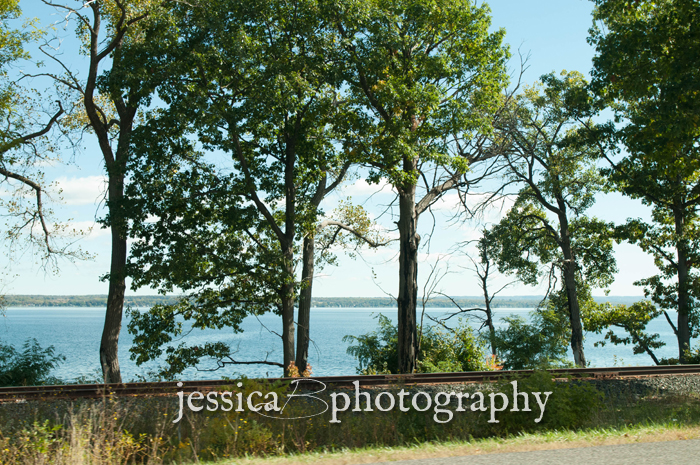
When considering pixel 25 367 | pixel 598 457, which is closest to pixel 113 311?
pixel 25 367

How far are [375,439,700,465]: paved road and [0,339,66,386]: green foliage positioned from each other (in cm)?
1158

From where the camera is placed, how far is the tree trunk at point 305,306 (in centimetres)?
1709

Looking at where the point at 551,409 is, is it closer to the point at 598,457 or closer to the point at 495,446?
the point at 495,446

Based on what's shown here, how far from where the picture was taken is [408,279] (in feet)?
50.2

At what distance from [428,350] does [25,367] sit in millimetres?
11471

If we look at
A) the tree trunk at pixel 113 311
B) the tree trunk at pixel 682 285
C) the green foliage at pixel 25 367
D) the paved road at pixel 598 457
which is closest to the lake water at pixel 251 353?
the tree trunk at pixel 113 311

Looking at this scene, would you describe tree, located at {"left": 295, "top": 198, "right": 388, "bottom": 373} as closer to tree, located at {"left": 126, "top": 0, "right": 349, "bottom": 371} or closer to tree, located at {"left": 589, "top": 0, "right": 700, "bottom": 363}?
tree, located at {"left": 126, "top": 0, "right": 349, "bottom": 371}

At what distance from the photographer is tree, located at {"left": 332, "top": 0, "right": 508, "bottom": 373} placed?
14438 mm

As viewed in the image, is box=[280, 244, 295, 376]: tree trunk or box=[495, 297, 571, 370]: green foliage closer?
box=[280, 244, 295, 376]: tree trunk

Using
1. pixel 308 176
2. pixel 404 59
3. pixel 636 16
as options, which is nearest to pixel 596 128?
pixel 636 16

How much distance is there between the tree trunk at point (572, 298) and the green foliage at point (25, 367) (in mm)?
17128

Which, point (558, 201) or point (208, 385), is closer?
point (208, 385)

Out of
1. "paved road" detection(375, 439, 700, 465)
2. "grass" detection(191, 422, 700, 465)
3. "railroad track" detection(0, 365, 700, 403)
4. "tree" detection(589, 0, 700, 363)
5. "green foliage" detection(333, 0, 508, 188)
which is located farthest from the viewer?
"green foliage" detection(333, 0, 508, 188)

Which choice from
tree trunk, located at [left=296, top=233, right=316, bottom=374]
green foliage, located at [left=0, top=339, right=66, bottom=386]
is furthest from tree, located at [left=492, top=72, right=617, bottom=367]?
green foliage, located at [left=0, top=339, right=66, bottom=386]
